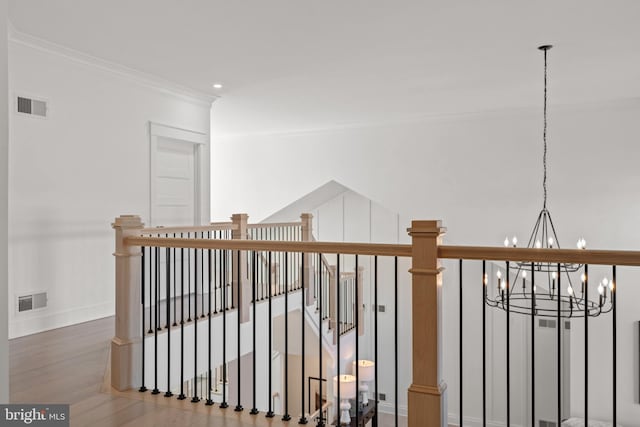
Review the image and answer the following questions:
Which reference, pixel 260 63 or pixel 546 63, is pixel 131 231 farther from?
pixel 546 63

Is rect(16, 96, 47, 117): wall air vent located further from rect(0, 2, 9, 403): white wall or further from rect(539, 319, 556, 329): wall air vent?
rect(539, 319, 556, 329): wall air vent

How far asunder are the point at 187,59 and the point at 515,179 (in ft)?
15.5

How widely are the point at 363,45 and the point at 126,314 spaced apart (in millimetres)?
2910

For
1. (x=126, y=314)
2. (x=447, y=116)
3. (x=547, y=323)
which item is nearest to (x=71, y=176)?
(x=126, y=314)

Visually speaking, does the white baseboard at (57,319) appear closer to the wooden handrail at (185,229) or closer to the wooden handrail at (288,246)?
the wooden handrail at (185,229)

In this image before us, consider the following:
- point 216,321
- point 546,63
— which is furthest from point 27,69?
point 546,63

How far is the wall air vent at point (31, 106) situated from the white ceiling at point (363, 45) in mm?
546

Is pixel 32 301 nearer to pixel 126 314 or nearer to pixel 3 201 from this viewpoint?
pixel 126 314

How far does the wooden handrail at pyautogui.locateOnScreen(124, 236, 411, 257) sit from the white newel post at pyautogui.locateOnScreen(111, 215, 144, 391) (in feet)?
0.24

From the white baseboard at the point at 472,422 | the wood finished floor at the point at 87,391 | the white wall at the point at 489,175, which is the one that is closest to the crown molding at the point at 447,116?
the white wall at the point at 489,175

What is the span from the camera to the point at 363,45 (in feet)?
14.2

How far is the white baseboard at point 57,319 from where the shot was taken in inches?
164

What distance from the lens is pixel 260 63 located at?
486cm

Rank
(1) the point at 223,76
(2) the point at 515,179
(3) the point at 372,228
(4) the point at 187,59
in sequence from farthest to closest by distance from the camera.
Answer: (3) the point at 372,228 → (2) the point at 515,179 → (1) the point at 223,76 → (4) the point at 187,59
